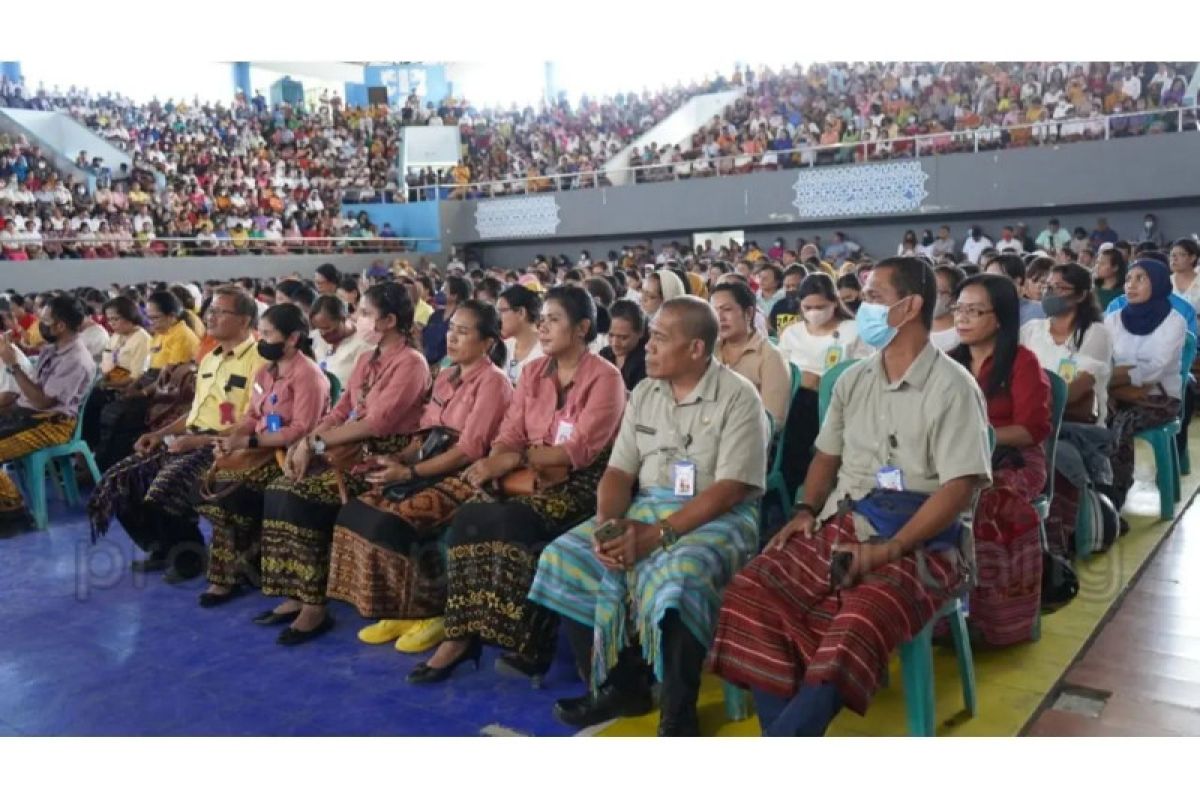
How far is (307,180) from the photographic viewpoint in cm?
1955

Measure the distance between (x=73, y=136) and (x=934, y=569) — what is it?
19.7 m

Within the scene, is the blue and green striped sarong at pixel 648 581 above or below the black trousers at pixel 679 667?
above

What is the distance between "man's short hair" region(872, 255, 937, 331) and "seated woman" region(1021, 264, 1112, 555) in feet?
4.34

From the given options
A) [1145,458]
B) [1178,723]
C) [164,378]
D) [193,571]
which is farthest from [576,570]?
[1145,458]

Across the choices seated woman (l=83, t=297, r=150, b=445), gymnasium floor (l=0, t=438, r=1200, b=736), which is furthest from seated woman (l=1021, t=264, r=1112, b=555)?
seated woman (l=83, t=297, r=150, b=445)

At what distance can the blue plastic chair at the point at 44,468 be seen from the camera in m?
5.15

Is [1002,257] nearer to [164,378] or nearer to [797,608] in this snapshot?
[797,608]

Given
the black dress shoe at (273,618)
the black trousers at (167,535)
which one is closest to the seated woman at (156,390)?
the black trousers at (167,535)

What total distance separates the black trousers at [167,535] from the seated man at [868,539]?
2.91 metres

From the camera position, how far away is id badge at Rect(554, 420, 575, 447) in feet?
10.8

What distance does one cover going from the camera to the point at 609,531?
8.80ft

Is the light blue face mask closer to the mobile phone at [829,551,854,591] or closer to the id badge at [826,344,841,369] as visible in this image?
the id badge at [826,344,841,369]

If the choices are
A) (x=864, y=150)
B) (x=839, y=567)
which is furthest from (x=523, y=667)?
(x=864, y=150)

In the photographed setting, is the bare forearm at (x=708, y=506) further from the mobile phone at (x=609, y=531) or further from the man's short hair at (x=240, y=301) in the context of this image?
the man's short hair at (x=240, y=301)
